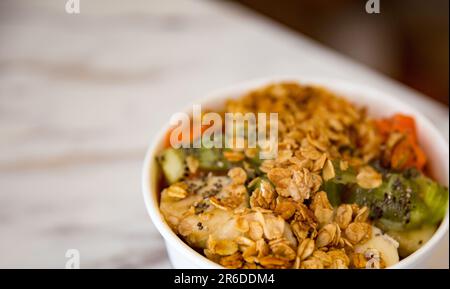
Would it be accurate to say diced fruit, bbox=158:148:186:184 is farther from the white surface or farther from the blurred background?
the blurred background

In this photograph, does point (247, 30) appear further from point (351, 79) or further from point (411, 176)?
point (411, 176)

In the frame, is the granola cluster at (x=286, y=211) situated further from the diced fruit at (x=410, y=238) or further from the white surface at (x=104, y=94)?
the white surface at (x=104, y=94)

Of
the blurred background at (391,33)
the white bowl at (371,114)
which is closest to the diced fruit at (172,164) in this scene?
the white bowl at (371,114)

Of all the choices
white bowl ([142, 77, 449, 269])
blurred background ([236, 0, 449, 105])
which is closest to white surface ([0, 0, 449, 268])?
white bowl ([142, 77, 449, 269])
